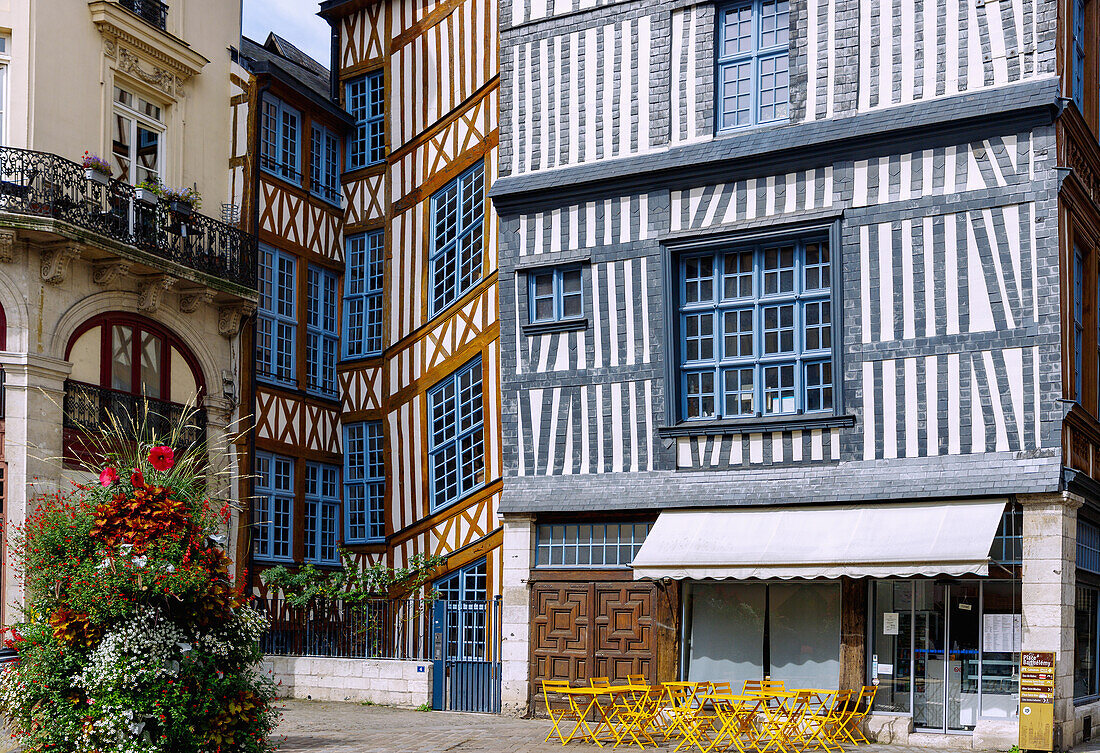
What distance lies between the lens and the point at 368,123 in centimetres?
1889

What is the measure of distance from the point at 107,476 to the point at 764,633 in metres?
7.44

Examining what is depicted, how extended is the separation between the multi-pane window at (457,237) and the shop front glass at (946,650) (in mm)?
7288

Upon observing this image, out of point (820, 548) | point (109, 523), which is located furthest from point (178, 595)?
point (820, 548)

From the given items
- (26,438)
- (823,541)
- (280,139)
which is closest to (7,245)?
(26,438)

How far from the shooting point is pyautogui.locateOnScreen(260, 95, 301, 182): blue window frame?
17453 mm

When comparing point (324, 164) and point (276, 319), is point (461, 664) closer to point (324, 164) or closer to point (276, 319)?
point (276, 319)

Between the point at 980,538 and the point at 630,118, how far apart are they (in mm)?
5863

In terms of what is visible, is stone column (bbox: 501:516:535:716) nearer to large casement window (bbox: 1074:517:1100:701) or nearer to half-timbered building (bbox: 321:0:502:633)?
half-timbered building (bbox: 321:0:502:633)

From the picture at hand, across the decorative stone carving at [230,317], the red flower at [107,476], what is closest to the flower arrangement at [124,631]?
the red flower at [107,476]

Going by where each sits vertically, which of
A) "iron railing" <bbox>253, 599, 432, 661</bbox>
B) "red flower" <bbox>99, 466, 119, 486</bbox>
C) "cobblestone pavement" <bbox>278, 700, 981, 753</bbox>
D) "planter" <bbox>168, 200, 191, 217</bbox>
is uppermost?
"planter" <bbox>168, 200, 191, 217</bbox>

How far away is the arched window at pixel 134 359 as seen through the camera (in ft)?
47.4

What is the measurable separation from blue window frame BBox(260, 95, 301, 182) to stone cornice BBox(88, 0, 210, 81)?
120cm

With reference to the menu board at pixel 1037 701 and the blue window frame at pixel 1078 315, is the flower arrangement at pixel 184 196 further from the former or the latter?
the menu board at pixel 1037 701

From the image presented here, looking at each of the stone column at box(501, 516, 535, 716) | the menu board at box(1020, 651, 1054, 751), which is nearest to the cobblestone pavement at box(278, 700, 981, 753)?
the stone column at box(501, 516, 535, 716)
